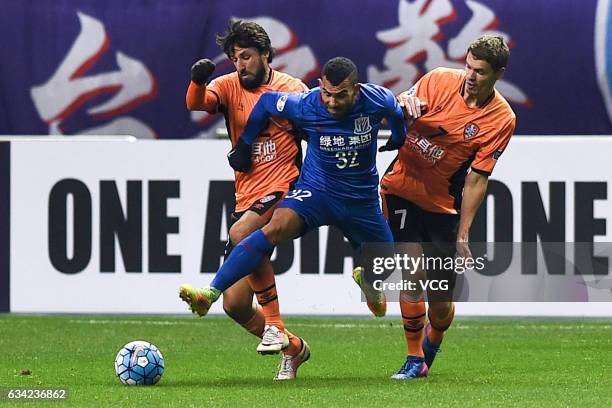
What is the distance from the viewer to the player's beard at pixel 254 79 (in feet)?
31.7

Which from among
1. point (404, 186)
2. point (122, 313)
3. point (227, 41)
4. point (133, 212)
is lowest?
point (122, 313)

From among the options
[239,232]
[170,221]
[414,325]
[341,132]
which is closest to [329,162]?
[341,132]

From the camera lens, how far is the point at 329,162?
29.5ft

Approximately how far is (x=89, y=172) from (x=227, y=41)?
4.69 meters

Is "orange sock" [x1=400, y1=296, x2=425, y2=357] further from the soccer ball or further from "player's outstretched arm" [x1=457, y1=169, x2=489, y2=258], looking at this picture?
the soccer ball

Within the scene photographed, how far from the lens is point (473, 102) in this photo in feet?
31.0

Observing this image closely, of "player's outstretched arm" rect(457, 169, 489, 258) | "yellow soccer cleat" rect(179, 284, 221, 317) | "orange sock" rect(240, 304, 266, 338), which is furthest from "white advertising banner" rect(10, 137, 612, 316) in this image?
"yellow soccer cleat" rect(179, 284, 221, 317)

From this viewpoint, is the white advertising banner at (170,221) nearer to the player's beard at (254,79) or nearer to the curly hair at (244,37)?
the player's beard at (254,79)

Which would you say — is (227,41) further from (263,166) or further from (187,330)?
(187,330)

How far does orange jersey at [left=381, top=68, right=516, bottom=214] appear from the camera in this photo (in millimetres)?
9414

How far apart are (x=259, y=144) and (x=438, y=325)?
5.08ft

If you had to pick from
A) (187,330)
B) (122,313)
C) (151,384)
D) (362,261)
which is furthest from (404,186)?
(122,313)

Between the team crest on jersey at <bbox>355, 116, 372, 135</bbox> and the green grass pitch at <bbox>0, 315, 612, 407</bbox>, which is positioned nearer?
the green grass pitch at <bbox>0, 315, 612, 407</bbox>

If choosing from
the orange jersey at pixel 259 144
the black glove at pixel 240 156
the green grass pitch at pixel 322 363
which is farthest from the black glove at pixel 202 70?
the green grass pitch at pixel 322 363
